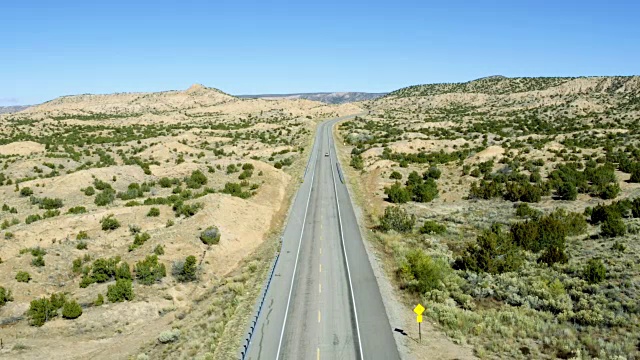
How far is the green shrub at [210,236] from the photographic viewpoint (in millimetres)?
34653

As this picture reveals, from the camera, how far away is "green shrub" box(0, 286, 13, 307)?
25.3 m

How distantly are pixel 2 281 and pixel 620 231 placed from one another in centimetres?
4215

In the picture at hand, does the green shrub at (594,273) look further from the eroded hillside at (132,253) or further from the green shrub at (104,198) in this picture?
the green shrub at (104,198)

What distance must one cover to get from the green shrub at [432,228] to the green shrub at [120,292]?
77.3ft

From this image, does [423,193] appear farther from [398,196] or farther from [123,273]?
[123,273]

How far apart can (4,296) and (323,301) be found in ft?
64.5

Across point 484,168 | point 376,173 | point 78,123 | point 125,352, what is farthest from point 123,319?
point 78,123

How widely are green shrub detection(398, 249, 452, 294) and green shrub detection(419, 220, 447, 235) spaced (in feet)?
28.6

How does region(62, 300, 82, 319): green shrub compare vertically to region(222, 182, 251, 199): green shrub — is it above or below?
below

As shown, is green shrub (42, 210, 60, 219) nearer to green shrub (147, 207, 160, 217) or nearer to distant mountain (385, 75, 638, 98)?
green shrub (147, 207, 160, 217)

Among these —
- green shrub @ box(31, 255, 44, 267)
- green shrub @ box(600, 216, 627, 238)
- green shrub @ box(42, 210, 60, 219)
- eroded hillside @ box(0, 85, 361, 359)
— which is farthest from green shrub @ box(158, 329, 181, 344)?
green shrub @ box(600, 216, 627, 238)

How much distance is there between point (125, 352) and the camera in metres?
21.5

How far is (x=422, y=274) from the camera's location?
25.4m

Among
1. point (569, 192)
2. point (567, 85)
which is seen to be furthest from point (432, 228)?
point (567, 85)
